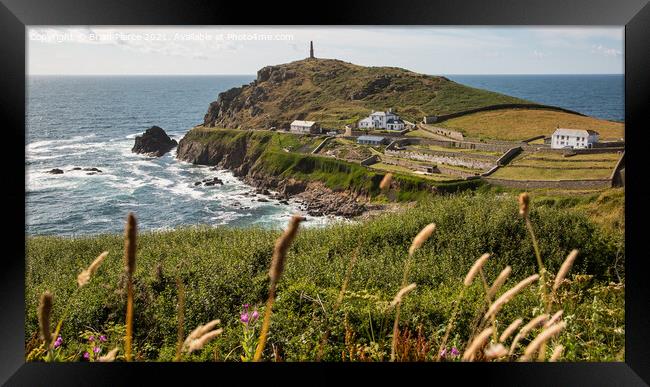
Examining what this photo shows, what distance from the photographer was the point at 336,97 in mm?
7414

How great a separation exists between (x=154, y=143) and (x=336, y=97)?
241 cm

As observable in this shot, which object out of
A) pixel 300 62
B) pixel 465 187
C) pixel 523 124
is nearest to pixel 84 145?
pixel 300 62

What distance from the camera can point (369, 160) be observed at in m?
6.82

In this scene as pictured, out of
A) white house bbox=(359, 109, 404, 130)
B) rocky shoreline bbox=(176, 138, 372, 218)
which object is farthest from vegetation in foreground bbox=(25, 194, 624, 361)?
white house bbox=(359, 109, 404, 130)

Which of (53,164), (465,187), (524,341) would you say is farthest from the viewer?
(465,187)

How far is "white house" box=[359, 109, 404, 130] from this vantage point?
23.9 feet

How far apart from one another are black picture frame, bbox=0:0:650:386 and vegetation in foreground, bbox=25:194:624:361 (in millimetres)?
129

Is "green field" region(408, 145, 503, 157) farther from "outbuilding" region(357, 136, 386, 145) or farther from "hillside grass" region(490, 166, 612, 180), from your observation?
"outbuilding" region(357, 136, 386, 145)

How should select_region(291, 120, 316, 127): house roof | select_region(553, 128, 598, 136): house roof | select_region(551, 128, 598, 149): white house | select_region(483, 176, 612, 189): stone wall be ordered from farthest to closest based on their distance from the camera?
1. select_region(291, 120, 316, 127): house roof
2. select_region(551, 128, 598, 149): white house
3. select_region(483, 176, 612, 189): stone wall
4. select_region(553, 128, 598, 136): house roof

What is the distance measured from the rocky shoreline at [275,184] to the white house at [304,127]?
2.28 ft

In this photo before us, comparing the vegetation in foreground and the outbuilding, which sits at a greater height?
the outbuilding

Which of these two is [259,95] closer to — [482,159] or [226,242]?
[226,242]

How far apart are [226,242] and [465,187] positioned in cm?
313

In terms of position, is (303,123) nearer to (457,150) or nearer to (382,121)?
(382,121)
